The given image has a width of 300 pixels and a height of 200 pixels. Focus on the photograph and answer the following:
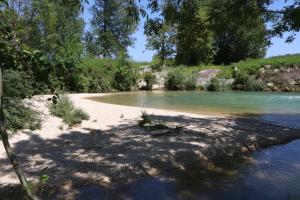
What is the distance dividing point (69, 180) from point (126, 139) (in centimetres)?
339

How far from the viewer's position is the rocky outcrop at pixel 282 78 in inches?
1297

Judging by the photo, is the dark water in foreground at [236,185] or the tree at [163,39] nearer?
the dark water in foreground at [236,185]

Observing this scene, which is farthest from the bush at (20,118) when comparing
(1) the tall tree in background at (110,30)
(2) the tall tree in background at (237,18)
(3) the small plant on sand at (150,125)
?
(1) the tall tree in background at (110,30)

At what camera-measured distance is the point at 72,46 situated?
29422 millimetres

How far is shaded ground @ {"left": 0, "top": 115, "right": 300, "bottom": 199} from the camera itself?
282 inches

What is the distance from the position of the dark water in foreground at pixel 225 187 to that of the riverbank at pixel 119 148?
0.41 metres

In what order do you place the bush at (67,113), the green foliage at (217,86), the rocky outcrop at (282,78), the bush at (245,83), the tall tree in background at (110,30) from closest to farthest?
the bush at (67,113) < the rocky outcrop at (282,78) < the bush at (245,83) < the green foliage at (217,86) < the tall tree in background at (110,30)

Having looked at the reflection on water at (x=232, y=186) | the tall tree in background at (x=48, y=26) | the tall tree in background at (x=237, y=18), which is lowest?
the reflection on water at (x=232, y=186)

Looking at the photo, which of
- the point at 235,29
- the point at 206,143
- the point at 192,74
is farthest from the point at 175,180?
the point at 192,74

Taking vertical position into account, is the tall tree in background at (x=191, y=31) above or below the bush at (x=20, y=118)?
above

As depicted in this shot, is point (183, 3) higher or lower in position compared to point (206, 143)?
higher

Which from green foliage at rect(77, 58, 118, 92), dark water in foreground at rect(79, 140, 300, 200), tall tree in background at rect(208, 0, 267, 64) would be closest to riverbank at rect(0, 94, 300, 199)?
dark water in foreground at rect(79, 140, 300, 200)

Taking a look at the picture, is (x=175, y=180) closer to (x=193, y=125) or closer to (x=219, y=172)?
(x=219, y=172)

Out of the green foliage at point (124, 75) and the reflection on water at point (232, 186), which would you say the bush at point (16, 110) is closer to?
the reflection on water at point (232, 186)
